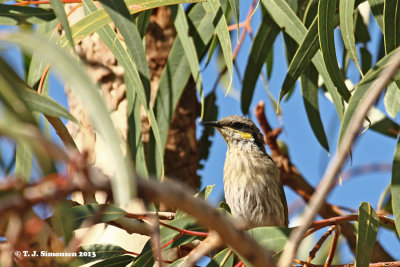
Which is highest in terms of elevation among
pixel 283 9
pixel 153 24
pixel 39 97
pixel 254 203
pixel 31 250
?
pixel 153 24

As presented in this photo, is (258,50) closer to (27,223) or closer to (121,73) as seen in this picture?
(121,73)

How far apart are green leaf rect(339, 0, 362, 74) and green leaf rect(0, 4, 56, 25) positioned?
4.45 feet

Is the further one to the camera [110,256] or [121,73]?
[121,73]

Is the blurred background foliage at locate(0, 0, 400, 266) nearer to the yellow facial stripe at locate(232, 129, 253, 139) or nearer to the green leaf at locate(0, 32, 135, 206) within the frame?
the green leaf at locate(0, 32, 135, 206)

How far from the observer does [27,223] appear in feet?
3.68

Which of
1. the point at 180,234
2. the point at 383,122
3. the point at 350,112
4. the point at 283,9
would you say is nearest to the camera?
the point at 350,112

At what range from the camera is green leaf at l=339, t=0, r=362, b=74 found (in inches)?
98.0

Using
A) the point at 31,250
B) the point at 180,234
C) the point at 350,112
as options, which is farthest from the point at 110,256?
the point at 350,112

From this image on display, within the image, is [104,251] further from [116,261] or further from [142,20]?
[142,20]

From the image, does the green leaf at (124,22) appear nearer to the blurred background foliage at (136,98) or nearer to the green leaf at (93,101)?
the blurred background foliage at (136,98)

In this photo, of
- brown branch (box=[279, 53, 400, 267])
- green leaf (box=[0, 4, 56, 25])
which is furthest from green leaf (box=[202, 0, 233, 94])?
brown branch (box=[279, 53, 400, 267])

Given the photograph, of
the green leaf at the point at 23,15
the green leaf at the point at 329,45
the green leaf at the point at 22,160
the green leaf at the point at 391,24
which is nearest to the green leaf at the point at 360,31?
the green leaf at the point at 391,24

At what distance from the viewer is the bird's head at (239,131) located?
148 inches

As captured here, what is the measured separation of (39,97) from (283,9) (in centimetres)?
162
